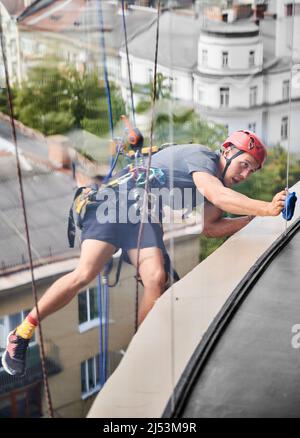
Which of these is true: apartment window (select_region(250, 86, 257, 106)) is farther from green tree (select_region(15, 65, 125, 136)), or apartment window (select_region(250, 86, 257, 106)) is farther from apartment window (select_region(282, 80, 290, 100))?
green tree (select_region(15, 65, 125, 136))

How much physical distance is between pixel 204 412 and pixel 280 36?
2148 mm

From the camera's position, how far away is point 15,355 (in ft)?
11.0

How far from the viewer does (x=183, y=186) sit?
12.3 feet

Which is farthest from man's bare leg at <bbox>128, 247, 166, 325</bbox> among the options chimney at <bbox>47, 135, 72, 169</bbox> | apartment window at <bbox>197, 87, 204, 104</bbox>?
apartment window at <bbox>197, 87, 204, 104</bbox>

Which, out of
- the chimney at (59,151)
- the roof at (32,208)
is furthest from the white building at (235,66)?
the roof at (32,208)

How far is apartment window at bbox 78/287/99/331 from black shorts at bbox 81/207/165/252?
24cm

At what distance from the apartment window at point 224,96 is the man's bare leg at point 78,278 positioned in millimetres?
1025

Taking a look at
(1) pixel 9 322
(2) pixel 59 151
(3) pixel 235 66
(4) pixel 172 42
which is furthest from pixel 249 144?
(1) pixel 9 322

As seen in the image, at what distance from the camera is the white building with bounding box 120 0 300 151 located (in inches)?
138

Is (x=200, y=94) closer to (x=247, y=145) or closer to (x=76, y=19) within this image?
(x=247, y=145)

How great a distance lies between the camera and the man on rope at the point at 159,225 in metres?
3.35

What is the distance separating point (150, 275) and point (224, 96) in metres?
1.05
